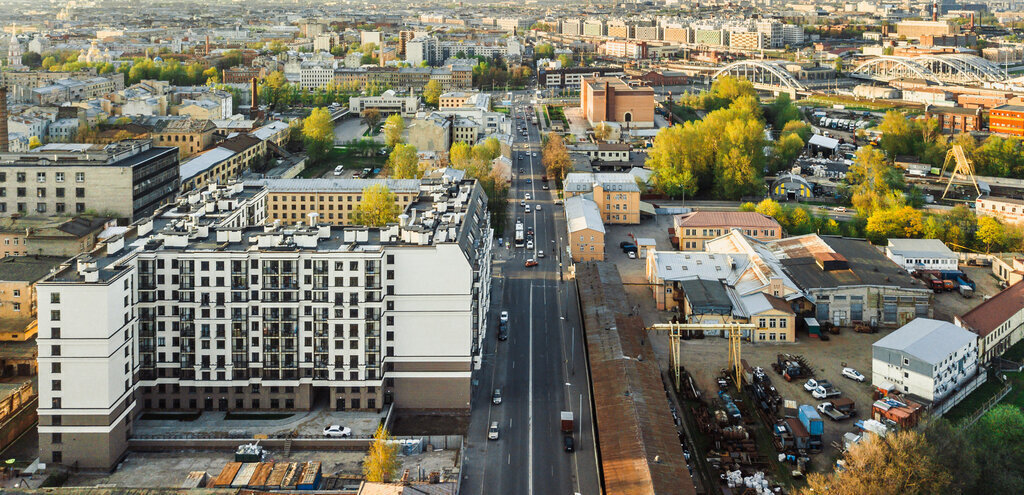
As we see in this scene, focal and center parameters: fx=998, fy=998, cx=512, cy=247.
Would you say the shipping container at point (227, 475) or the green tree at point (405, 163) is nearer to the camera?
the shipping container at point (227, 475)

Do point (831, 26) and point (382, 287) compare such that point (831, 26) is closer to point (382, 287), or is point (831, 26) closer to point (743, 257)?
point (743, 257)

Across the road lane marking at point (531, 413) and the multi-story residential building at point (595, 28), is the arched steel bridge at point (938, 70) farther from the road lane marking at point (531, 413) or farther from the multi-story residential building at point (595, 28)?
the road lane marking at point (531, 413)

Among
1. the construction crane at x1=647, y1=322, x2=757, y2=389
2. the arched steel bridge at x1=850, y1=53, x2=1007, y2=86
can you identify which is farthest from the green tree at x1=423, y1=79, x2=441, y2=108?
the construction crane at x1=647, y1=322, x2=757, y2=389

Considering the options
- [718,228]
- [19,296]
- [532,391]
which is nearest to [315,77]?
[718,228]

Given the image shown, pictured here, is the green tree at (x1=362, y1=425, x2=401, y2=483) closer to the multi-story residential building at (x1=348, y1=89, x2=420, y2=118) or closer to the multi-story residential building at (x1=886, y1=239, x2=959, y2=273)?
the multi-story residential building at (x1=886, y1=239, x2=959, y2=273)

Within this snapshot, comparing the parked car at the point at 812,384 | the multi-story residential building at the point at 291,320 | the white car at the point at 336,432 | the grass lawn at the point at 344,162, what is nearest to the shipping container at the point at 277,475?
the white car at the point at 336,432

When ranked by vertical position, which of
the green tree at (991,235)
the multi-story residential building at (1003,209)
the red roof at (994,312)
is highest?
the multi-story residential building at (1003,209)

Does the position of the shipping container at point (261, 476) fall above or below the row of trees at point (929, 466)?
below
